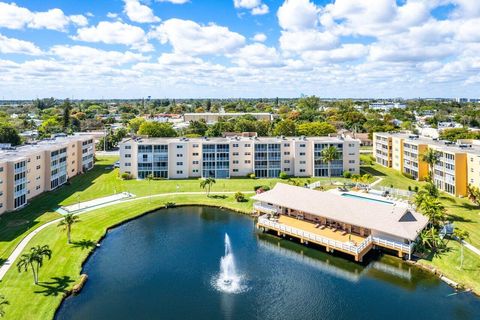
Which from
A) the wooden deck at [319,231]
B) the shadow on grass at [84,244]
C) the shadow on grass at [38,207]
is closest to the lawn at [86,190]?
the shadow on grass at [38,207]

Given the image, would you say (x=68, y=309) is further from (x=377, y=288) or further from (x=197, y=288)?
(x=377, y=288)

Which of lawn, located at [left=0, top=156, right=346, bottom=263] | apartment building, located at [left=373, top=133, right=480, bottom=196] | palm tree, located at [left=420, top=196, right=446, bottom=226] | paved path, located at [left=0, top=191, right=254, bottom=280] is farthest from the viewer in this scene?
apartment building, located at [left=373, top=133, right=480, bottom=196]

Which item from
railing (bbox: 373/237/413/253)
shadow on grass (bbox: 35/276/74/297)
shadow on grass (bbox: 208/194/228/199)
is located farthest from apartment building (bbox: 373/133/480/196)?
shadow on grass (bbox: 35/276/74/297)

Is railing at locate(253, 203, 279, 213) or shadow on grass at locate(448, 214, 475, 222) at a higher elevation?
railing at locate(253, 203, 279, 213)

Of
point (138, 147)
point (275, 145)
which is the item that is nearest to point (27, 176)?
point (138, 147)

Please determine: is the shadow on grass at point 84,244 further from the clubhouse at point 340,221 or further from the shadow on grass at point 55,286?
the clubhouse at point 340,221

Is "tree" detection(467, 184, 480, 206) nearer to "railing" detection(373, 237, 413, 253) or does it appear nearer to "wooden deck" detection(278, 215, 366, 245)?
"railing" detection(373, 237, 413, 253)
